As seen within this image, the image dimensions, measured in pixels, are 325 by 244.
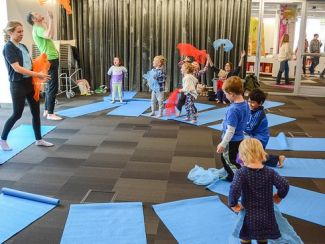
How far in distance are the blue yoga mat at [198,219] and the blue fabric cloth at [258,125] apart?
0.90 meters

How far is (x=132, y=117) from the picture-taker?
252 inches

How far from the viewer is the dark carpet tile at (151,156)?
4363 millimetres

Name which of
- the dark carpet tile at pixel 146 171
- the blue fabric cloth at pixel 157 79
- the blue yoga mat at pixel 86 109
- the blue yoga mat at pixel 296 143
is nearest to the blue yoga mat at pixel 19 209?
the dark carpet tile at pixel 146 171

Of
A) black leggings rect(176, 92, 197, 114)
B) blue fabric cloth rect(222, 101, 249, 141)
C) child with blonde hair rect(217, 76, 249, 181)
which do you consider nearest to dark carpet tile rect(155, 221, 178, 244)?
child with blonde hair rect(217, 76, 249, 181)

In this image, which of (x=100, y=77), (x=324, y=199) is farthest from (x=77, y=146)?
(x=100, y=77)

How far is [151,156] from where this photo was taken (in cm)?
449

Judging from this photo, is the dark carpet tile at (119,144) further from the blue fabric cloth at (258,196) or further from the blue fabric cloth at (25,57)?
the blue fabric cloth at (258,196)

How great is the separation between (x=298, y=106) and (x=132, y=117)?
3595 mm

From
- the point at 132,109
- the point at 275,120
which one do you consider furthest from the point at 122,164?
the point at 275,120

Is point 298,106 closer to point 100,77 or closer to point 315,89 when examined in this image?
point 315,89

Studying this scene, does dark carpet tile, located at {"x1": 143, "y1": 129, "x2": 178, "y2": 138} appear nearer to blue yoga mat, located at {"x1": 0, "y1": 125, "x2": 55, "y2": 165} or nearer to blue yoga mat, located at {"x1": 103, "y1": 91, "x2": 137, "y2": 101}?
blue yoga mat, located at {"x1": 0, "y1": 125, "x2": 55, "y2": 165}

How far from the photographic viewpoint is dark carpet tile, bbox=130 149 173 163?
436 centimetres

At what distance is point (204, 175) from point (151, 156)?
2.96 ft

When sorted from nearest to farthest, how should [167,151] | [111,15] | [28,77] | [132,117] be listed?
[28,77], [167,151], [132,117], [111,15]
